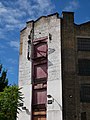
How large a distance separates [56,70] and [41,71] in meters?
2.57

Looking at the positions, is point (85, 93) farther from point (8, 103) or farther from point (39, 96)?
point (8, 103)

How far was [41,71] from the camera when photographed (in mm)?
36625

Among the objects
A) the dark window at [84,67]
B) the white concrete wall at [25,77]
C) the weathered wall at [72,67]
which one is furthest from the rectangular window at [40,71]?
the dark window at [84,67]

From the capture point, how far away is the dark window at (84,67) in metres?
34.7

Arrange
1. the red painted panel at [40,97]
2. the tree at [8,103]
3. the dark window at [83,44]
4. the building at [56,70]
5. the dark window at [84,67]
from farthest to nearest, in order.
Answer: the dark window at [83,44]
the red painted panel at [40,97]
the dark window at [84,67]
the building at [56,70]
the tree at [8,103]

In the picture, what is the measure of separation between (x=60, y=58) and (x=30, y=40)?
5.94m

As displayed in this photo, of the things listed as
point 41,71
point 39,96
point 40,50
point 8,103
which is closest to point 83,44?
point 40,50

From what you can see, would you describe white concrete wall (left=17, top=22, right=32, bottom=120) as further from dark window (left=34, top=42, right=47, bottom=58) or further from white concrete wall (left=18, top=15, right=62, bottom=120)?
dark window (left=34, top=42, right=47, bottom=58)

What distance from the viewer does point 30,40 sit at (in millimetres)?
38625

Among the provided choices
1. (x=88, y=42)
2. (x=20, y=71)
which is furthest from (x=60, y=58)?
(x=20, y=71)

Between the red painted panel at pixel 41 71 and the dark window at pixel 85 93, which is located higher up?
the red painted panel at pixel 41 71

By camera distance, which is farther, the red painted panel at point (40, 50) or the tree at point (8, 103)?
the red painted panel at point (40, 50)

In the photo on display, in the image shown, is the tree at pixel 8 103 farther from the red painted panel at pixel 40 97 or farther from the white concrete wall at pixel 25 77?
the white concrete wall at pixel 25 77

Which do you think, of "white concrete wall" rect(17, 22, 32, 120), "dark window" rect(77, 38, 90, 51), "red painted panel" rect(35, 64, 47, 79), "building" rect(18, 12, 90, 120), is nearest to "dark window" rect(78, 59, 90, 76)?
"building" rect(18, 12, 90, 120)
